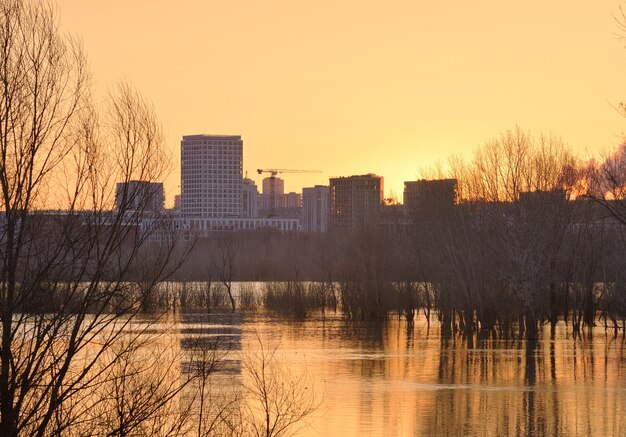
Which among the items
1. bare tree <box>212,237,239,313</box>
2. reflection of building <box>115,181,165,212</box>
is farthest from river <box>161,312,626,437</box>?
bare tree <box>212,237,239,313</box>

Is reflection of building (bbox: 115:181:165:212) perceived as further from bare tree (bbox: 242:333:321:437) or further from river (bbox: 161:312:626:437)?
river (bbox: 161:312:626:437)

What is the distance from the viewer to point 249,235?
138 m

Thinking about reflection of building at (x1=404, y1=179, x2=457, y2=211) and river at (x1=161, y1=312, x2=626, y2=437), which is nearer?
river at (x1=161, y1=312, x2=626, y2=437)

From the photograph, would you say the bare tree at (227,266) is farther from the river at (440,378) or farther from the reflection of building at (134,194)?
the reflection of building at (134,194)

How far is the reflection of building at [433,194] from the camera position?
56094 mm

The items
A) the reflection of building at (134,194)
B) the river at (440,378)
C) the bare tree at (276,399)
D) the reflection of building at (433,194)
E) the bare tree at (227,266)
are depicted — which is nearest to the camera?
the reflection of building at (134,194)

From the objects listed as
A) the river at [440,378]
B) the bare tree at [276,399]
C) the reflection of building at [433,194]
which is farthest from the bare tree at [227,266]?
the bare tree at [276,399]

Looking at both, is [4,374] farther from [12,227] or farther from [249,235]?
[249,235]

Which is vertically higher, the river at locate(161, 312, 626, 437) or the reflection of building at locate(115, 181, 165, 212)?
the reflection of building at locate(115, 181, 165, 212)

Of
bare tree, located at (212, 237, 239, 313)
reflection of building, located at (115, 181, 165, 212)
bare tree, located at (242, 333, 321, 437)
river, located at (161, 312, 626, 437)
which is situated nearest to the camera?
reflection of building, located at (115, 181, 165, 212)

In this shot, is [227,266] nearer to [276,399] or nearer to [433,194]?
[433,194]

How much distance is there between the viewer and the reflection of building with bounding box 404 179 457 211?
56.1 m

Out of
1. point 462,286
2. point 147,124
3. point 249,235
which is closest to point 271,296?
point 462,286

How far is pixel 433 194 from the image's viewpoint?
5741cm
